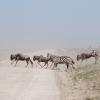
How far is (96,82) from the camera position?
25.8 metres

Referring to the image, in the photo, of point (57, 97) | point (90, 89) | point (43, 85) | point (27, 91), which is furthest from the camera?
point (43, 85)

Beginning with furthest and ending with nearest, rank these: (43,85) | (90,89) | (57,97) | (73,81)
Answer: (73,81), (43,85), (90,89), (57,97)

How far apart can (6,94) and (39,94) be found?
1.66 metres

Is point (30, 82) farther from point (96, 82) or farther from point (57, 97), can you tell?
point (57, 97)

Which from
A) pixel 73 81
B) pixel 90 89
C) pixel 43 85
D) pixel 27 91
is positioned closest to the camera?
pixel 27 91

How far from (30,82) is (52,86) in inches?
89.0

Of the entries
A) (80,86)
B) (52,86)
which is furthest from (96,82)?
(52,86)

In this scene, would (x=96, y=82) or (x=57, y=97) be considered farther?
(x=96, y=82)

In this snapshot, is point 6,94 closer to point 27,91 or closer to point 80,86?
point 27,91

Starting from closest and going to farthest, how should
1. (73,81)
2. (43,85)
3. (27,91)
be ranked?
(27,91) < (43,85) < (73,81)

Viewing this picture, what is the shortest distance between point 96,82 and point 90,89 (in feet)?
8.01

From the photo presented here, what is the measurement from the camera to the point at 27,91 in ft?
71.6

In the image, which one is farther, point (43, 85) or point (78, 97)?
point (43, 85)

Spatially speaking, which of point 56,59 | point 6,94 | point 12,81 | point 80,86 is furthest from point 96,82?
Result: point 56,59
